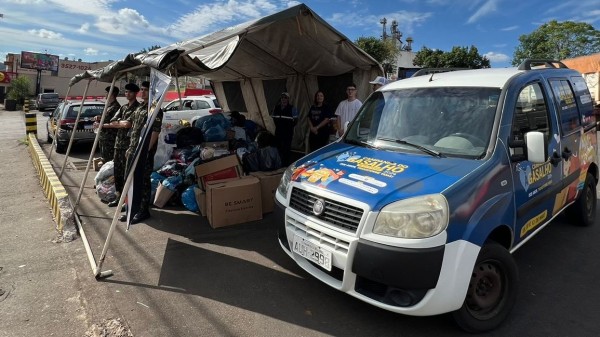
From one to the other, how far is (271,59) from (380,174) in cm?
569

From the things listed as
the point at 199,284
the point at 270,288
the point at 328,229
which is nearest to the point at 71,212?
the point at 199,284

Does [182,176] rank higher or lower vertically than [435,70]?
lower

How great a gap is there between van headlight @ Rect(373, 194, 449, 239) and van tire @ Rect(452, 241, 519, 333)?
515 mm

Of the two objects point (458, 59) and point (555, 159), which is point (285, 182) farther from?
point (458, 59)

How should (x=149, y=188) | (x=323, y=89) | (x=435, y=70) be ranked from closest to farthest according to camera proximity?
(x=435, y=70), (x=149, y=188), (x=323, y=89)

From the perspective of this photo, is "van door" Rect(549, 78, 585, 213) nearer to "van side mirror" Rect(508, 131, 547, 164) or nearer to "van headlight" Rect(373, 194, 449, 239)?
"van side mirror" Rect(508, 131, 547, 164)

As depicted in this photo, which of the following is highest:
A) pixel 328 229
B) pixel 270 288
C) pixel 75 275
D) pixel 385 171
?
pixel 385 171

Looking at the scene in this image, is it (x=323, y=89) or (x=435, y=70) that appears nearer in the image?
(x=435, y=70)

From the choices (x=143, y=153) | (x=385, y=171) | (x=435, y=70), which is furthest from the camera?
(x=435, y=70)

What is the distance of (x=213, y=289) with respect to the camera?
355 centimetres

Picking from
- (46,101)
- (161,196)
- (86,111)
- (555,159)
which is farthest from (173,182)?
(46,101)

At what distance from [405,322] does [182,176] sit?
4320 millimetres

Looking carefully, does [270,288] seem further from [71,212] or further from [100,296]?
[71,212]

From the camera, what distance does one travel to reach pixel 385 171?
2984 millimetres
